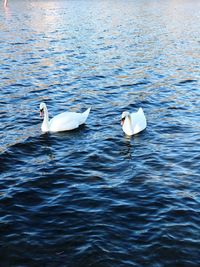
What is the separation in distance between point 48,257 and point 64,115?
9.47 meters

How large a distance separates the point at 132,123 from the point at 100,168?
3.87 m

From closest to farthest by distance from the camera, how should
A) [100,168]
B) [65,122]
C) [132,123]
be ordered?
[100,168]
[132,123]
[65,122]

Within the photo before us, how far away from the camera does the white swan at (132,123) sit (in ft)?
57.8

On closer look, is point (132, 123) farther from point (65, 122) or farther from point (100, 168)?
point (100, 168)

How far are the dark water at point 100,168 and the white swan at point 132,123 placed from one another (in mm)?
280

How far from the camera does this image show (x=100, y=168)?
14.6 metres

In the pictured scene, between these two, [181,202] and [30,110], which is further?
[30,110]

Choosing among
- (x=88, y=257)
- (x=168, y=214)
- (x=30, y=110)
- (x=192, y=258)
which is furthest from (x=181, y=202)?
(x=30, y=110)

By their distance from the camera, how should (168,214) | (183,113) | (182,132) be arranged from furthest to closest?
(183,113) < (182,132) < (168,214)

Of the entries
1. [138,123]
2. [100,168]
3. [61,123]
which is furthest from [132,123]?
[100,168]

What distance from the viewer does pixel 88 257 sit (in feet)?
32.2

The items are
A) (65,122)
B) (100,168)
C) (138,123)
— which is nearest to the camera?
(100,168)

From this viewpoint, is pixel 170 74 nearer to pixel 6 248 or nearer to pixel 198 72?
pixel 198 72

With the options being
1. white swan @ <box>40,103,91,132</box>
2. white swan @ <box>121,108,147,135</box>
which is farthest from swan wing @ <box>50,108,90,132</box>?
white swan @ <box>121,108,147,135</box>
